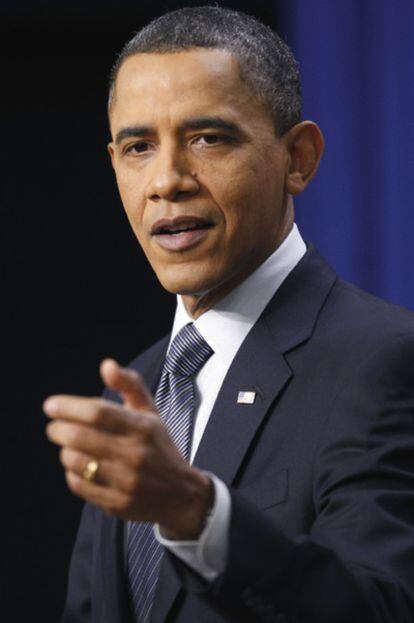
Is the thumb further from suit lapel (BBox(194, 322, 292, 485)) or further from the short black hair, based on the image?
the short black hair

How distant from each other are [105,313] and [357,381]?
1.65m

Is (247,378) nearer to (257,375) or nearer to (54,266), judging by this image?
(257,375)

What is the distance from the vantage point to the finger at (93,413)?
121 cm

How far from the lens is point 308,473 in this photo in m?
1.63

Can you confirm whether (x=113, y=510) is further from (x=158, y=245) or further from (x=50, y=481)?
(x=50, y=481)

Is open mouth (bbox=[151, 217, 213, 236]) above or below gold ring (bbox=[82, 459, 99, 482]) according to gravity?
above

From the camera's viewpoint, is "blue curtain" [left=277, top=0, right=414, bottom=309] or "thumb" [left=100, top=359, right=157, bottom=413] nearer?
"thumb" [left=100, top=359, right=157, bottom=413]

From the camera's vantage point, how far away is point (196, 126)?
1.79 metres

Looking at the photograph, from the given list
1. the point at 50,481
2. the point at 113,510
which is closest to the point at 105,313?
the point at 50,481

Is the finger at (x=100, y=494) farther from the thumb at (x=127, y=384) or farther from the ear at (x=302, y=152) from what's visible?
the ear at (x=302, y=152)

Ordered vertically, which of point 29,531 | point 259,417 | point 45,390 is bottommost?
point 29,531

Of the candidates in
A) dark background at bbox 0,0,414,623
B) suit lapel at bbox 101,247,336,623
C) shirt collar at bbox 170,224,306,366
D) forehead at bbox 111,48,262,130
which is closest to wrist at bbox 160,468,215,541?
suit lapel at bbox 101,247,336,623

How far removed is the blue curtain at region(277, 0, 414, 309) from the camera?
275cm

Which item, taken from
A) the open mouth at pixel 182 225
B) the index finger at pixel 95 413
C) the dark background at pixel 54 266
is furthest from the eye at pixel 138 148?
the dark background at pixel 54 266
